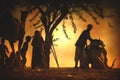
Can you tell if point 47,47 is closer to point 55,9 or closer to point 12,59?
point 55,9

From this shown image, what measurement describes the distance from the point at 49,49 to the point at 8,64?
3.02 m

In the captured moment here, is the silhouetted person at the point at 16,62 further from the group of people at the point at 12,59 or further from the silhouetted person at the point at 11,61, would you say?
the silhouetted person at the point at 11,61

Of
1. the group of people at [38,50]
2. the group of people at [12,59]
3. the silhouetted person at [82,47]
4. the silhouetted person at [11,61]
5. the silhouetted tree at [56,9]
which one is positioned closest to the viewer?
the silhouetted person at [11,61]

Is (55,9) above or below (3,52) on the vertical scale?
above

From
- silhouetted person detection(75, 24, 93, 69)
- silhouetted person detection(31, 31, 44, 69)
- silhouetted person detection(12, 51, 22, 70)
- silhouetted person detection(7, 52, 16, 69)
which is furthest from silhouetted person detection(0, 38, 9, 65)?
silhouetted person detection(75, 24, 93, 69)

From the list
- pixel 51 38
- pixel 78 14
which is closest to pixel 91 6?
pixel 78 14

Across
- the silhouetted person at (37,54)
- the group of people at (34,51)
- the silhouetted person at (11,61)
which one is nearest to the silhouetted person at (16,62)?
the silhouetted person at (11,61)

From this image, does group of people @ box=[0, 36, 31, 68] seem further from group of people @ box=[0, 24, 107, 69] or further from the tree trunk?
the tree trunk

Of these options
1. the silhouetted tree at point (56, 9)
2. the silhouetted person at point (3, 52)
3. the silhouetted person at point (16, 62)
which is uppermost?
the silhouetted tree at point (56, 9)

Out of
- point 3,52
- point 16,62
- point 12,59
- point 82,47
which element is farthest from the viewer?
point 82,47

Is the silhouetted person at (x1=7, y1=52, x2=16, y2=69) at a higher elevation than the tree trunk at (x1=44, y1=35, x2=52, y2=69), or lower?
lower

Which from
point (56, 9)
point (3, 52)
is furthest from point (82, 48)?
point (3, 52)

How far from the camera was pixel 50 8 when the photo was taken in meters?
23.2

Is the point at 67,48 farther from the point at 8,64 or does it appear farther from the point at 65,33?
the point at 8,64
